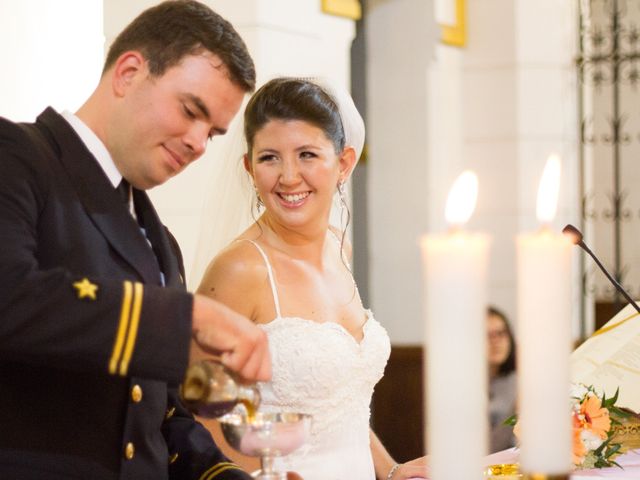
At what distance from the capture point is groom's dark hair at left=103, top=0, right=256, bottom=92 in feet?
7.26

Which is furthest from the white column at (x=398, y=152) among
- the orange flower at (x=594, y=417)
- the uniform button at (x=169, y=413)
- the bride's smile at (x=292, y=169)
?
the uniform button at (x=169, y=413)

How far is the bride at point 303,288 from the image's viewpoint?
11.7ft

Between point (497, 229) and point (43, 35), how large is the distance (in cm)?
474

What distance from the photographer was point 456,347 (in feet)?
3.58

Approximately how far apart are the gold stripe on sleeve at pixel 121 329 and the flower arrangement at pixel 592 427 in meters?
1.33

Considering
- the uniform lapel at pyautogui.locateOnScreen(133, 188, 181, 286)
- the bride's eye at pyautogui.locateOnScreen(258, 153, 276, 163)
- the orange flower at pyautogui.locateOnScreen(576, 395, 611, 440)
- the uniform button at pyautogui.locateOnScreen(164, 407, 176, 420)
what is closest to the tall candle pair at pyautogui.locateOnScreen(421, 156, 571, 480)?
the uniform lapel at pyautogui.locateOnScreen(133, 188, 181, 286)

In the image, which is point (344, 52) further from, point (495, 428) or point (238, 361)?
point (238, 361)

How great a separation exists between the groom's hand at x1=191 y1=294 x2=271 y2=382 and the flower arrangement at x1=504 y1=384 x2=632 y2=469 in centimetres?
128

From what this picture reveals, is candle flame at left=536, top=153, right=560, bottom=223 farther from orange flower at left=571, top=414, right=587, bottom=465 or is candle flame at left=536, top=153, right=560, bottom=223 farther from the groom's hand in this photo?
orange flower at left=571, top=414, right=587, bottom=465

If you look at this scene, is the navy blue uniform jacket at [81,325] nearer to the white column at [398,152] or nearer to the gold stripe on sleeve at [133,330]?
the gold stripe on sleeve at [133,330]

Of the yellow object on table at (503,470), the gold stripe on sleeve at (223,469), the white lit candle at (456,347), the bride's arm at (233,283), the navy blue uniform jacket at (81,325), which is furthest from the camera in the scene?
the bride's arm at (233,283)

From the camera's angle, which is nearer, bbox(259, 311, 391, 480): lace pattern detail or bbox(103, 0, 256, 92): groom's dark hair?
bbox(103, 0, 256, 92): groom's dark hair

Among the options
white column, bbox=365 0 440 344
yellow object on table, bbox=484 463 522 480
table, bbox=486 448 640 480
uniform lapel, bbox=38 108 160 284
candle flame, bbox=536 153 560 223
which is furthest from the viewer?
white column, bbox=365 0 440 344

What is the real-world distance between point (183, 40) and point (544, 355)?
4.11 ft
